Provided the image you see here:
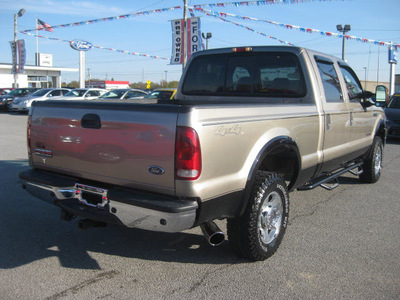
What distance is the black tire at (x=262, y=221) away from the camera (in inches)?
135

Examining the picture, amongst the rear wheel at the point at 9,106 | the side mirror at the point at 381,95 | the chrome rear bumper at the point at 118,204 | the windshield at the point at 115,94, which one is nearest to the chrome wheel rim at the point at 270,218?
the chrome rear bumper at the point at 118,204

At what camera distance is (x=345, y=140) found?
5.25 metres

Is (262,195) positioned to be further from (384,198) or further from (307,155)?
(384,198)

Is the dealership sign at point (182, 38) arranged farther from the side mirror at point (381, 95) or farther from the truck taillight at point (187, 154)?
the truck taillight at point (187, 154)

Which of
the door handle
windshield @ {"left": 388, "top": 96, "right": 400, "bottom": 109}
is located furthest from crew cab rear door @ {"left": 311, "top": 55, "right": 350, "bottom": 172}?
windshield @ {"left": 388, "top": 96, "right": 400, "bottom": 109}

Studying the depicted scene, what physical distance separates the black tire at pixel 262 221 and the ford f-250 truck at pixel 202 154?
0.03ft

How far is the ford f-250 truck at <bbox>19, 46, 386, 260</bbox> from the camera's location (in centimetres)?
288

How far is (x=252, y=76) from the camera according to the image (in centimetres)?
486

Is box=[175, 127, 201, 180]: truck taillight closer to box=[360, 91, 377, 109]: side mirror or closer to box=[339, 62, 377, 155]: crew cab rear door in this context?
box=[339, 62, 377, 155]: crew cab rear door

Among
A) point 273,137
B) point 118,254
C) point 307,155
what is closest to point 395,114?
point 307,155

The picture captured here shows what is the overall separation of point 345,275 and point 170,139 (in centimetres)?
197

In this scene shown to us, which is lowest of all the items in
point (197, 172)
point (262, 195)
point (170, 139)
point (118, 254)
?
point (118, 254)

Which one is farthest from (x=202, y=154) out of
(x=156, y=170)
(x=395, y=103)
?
(x=395, y=103)

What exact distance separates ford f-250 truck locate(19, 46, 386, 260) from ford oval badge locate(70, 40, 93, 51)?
29.0m
